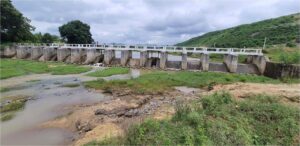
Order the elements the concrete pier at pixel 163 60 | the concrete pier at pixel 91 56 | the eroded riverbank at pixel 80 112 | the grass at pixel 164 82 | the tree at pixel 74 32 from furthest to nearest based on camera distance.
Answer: the tree at pixel 74 32 < the concrete pier at pixel 91 56 < the concrete pier at pixel 163 60 < the grass at pixel 164 82 < the eroded riverbank at pixel 80 112

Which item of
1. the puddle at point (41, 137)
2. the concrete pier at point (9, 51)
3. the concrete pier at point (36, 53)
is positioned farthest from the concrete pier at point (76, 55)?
the puddle at point (41, 137)

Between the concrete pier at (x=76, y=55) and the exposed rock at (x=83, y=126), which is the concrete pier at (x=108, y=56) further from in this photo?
the exposed rock at (x=83, y=126)

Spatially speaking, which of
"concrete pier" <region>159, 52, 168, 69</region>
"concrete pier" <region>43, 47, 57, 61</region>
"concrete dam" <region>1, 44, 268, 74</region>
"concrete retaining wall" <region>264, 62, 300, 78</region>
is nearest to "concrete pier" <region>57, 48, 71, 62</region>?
"concrete dam" <region>1, 44, 268, 74</region>

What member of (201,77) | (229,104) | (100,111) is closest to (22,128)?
(100,111)

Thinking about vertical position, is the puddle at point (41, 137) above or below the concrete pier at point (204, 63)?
below

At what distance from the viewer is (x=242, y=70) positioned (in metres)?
33.3

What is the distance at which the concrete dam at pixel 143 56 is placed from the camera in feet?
110

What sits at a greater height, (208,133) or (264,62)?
(264,62)

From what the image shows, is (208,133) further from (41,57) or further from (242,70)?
(41,57)

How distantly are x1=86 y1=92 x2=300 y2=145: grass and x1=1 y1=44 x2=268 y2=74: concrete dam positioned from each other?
2110cm

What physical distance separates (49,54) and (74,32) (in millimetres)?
14068

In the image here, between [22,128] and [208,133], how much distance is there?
30.1ft

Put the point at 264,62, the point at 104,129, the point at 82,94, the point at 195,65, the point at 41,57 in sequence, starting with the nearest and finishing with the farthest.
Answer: the point at 104,129, the point at 82,94, the point at 264,62, the point at 195,65, the point at 41,57

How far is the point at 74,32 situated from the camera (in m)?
60.0
